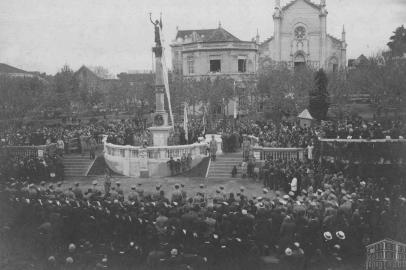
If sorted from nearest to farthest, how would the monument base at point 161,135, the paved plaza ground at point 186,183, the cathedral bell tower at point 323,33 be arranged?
1. the paved plaza ground at point 186,183
2. the monument base at point 161,135
3. the cathedral bell tower at point 323,33

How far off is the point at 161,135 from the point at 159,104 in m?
1.87

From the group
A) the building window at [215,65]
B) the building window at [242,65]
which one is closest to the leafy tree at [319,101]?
the building window at [242,65]

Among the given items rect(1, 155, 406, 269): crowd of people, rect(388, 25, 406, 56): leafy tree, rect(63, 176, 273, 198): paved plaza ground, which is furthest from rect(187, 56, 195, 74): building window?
rect(1, 155, 406, 269): crowd of people

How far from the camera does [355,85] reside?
45.1 meters

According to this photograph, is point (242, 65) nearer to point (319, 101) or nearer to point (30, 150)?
point (319, 101)

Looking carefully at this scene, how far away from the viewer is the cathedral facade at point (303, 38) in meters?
63.0

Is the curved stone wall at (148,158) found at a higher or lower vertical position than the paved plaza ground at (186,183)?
higher

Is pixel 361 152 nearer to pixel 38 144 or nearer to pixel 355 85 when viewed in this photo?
pixel 38 144

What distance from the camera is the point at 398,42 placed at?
165 ft

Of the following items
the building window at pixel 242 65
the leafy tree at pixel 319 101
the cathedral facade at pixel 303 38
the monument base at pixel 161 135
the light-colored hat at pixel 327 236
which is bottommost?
the light-colored hat at pixel 327 236

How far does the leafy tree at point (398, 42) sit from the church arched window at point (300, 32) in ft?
39.6

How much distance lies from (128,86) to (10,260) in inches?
2117

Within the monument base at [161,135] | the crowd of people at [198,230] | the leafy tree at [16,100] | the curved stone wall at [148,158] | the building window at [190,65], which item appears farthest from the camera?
the building window at [190,65]

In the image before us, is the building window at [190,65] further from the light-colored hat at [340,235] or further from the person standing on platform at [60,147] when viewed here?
the light-colored hat at [340,235]
